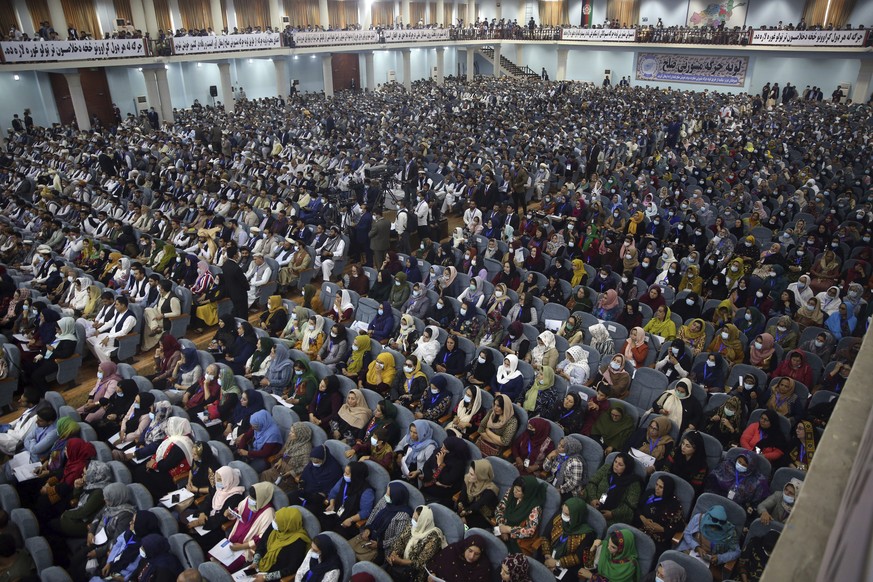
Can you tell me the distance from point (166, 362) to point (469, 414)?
3.65 metres

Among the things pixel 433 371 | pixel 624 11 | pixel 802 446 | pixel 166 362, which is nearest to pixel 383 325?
pixel 433 371

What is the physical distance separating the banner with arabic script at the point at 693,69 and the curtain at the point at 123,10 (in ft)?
84.2

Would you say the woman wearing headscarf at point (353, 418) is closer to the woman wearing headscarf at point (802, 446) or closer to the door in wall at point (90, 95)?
the woman wearing headscarf at point (802, 446)

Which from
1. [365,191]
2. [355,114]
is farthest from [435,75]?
[365,191]

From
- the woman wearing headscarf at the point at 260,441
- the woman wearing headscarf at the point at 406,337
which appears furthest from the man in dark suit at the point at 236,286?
the woman wearing headscarf at the point at 260,441

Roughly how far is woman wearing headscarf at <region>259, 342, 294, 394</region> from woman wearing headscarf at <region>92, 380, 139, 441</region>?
4.27 feet

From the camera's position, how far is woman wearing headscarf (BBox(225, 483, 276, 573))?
4418 millimetres

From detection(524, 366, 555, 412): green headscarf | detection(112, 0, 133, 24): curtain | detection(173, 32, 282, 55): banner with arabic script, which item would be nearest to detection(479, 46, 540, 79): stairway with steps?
detection(173, 32, 282, 55): banner with arabic script

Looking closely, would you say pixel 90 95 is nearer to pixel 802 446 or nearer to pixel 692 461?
pixel 692 461

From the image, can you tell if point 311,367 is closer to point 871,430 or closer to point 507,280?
point 507,280

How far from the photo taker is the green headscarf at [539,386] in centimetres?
584

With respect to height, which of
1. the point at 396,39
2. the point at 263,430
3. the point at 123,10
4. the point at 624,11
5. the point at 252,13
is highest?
the point at 624,11

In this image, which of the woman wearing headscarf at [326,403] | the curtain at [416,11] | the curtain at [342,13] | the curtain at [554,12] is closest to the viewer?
the woman wearing headscarf at [326,403]

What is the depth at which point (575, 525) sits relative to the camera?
13.8 feet
